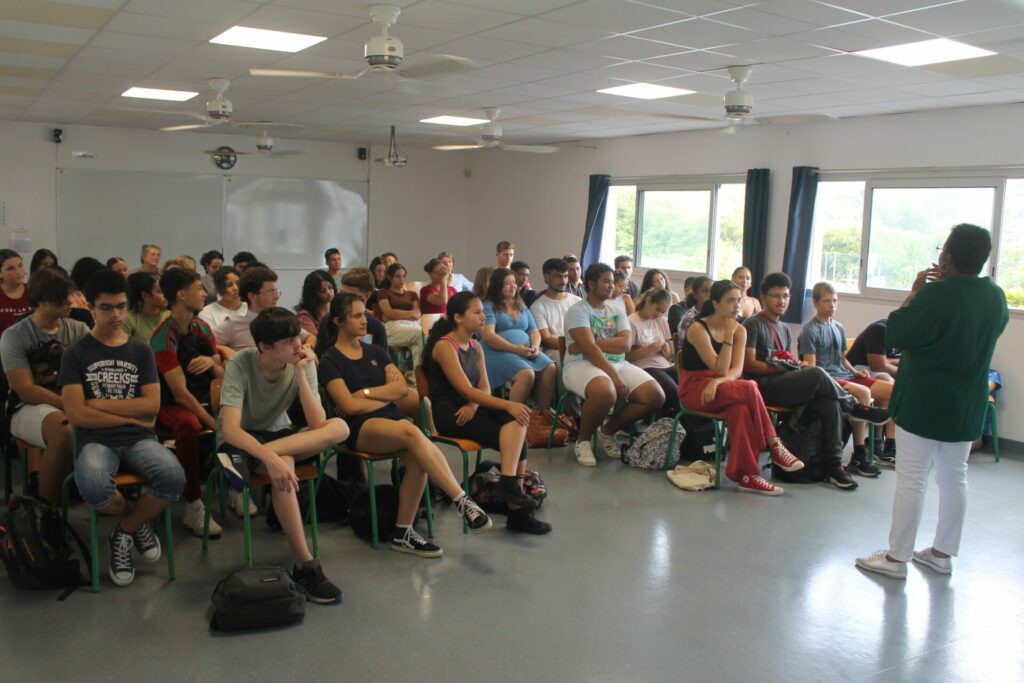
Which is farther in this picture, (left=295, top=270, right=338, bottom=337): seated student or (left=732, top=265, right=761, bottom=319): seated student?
(left=732, top=265, right=761, bottom=319): seated student

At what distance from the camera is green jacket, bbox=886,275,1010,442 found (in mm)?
3494

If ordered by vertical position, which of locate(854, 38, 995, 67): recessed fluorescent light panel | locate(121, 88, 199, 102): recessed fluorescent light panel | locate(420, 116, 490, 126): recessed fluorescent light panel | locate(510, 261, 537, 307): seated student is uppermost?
locate(420, 116, 490, 126): recessed fluorescent light panel

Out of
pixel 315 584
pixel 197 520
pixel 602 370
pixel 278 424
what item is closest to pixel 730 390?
pixel 602 370

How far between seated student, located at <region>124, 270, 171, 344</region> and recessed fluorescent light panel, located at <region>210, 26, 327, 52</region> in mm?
1799

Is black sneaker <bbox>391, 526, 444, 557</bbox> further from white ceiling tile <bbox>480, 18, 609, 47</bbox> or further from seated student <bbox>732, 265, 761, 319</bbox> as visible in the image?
seated student <bbox>732, 265, 761, 319</bbox>

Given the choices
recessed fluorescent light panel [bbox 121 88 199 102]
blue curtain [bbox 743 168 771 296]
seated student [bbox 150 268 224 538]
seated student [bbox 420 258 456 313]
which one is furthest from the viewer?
blue curtain [bbox 743 168 771 296]

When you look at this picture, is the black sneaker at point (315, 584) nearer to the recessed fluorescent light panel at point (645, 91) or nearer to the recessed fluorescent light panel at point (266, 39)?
the recessed fluorescent light panel at point (266, 39)

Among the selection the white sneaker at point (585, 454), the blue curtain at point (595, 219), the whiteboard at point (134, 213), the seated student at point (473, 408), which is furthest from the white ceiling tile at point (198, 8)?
the whiteboard at point (134, 213)

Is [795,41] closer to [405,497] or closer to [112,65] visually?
[405,497]

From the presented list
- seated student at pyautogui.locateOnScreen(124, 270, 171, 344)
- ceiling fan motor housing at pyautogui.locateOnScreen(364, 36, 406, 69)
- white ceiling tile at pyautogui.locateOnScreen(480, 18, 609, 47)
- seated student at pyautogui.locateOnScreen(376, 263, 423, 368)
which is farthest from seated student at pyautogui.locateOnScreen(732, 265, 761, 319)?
seated student at pyautogui.locateOnScreen(124, 270, 171, 344)

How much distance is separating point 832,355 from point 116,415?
4.44 meters

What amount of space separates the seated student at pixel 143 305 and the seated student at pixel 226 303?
0.65 m

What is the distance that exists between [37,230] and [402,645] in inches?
376

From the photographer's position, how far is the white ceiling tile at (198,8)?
15.0 feet
